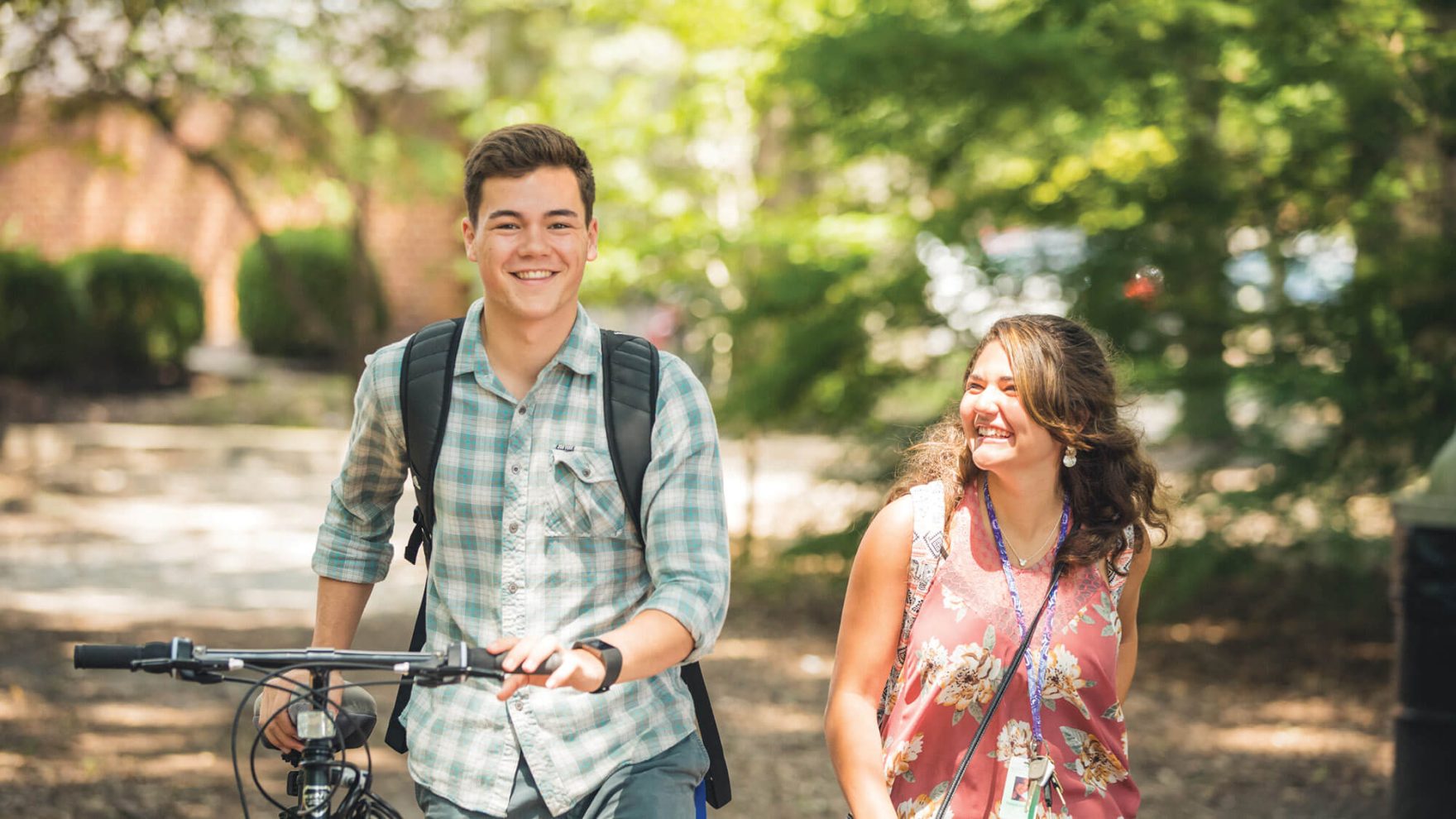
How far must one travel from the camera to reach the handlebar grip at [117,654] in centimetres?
227

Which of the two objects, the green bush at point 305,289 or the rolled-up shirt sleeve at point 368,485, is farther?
the green bush at point 305,289

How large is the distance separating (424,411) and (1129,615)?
1.47 metres

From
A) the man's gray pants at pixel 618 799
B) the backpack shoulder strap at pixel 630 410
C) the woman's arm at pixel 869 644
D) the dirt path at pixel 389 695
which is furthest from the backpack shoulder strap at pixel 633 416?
the dirt path at pixel 389 695

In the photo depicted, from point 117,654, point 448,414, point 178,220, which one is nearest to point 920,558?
point 448,414

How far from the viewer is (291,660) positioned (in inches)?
91.3

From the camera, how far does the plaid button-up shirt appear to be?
2.62m

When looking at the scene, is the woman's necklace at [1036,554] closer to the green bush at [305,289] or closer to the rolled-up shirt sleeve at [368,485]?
the rolled-up shirt sleeve at [368,485]

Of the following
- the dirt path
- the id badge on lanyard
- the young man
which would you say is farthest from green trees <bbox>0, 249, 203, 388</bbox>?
the id badge on lanyard

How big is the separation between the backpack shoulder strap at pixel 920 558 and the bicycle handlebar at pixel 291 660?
887 mm

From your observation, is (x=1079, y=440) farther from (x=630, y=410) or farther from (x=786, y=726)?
(x=786, y=726)

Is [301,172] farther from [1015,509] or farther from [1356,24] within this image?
[1015,509]

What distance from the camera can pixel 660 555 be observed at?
2605mm

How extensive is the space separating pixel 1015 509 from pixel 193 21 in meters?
11.5

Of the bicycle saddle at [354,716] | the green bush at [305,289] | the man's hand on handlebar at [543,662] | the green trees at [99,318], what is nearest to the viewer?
the man's hand on handlebar at [543,662]
